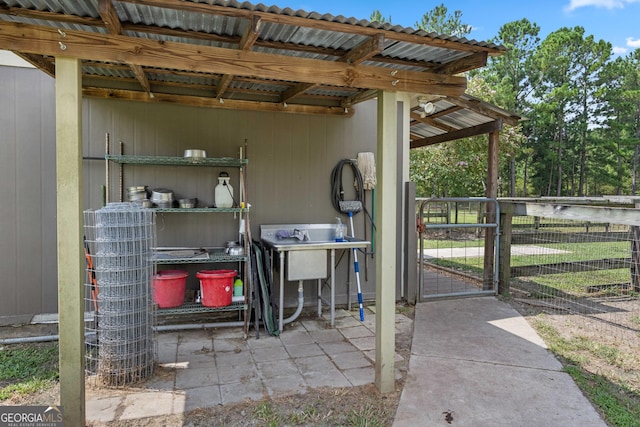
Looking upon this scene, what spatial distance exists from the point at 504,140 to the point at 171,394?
11.1 m

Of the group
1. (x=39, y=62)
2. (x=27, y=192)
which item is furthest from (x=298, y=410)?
(x=27, y=192)

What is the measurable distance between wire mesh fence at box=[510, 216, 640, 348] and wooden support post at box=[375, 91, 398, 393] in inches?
98.4

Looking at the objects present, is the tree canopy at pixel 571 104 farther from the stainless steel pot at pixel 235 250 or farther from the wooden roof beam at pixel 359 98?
the stainless steel pot at pixel 235 250

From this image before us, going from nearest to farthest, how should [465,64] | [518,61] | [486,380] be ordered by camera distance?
1. [465,64]
2. [486,380]
3. [518,61]

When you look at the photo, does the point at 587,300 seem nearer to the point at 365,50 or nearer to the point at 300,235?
the point at 300,235

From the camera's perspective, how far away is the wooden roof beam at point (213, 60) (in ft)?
6.73

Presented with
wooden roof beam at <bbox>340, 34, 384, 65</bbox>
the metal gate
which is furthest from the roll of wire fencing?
the metal gate

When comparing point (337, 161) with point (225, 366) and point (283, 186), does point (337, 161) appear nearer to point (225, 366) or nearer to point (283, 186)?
point (283, 186)

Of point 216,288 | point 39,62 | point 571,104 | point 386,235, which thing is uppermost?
point 571,104

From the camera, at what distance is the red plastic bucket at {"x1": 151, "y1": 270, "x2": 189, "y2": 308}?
361cm

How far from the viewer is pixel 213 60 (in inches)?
91.7

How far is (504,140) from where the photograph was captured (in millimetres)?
11188

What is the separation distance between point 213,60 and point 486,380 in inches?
113

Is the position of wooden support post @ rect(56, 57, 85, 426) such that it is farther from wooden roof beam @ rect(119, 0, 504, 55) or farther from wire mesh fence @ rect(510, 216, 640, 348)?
wire mesh fence @ rect(510, 216, 640, 348)
